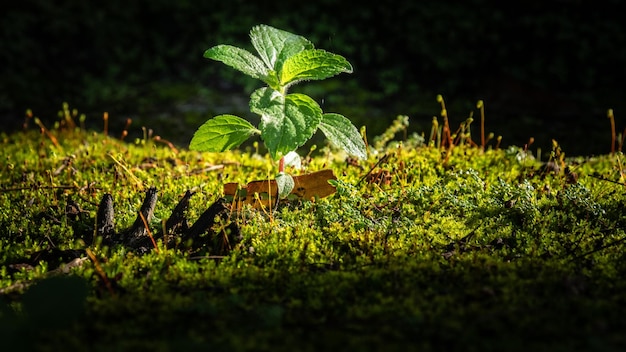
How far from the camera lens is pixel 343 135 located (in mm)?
3049

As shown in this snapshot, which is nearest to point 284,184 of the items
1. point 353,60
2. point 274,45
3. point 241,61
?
point 241,61

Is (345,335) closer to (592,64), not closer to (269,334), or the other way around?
(269,334)

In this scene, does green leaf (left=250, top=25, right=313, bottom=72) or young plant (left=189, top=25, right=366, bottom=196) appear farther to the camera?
green leaf (left=250, top=25, right=313, bottom=72)

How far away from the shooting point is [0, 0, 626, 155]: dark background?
23.0 feet

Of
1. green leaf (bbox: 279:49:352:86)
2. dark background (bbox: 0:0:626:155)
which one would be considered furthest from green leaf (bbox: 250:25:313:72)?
dark background (bbox: 0:0:626:155)

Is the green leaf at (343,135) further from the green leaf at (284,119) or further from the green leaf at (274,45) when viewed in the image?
the green leaf at (274,45)

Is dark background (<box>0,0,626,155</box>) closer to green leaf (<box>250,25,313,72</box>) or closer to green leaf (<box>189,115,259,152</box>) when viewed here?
green leaf (<box>250,25,313,72</box>)

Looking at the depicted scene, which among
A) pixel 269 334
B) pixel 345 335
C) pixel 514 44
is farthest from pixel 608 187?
pixel 514 44

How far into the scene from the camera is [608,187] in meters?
3.49

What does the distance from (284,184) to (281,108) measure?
43cm

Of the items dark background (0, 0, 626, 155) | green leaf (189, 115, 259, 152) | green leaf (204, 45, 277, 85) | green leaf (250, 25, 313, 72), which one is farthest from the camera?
dark background (0, 0, 626, 155)

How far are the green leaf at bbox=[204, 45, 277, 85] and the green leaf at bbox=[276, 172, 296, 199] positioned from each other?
1.84 feet

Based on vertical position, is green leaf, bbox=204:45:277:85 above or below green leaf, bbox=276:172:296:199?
above

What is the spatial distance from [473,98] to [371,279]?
18.2 ft
